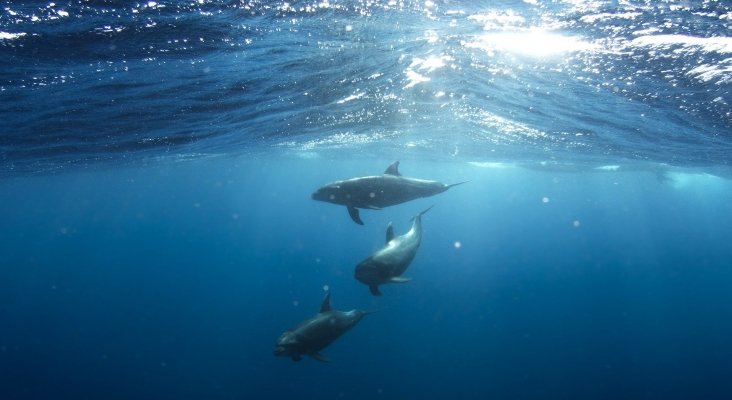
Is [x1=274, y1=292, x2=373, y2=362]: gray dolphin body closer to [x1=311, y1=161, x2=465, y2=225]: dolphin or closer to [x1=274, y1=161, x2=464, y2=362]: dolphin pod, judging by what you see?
[x1=274, y1=161, x2=464, y2=362]: dolphin pod

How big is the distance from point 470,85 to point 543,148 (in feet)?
55.5

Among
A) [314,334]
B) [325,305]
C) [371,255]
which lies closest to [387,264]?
[371,255]

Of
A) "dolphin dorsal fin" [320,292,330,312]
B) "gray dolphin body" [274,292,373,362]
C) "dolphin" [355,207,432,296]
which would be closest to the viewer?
"dolphin" [355,207,432,296]

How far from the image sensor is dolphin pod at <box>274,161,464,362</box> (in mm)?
7324

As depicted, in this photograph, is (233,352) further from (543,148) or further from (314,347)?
(314,347)

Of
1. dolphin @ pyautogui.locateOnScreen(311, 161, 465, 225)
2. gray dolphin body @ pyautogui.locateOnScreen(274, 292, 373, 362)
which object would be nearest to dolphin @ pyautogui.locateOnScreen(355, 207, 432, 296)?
dolphin @ pyautogui.locateOnScreen(311, 161, 465, 225)

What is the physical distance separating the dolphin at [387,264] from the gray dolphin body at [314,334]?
1.37m

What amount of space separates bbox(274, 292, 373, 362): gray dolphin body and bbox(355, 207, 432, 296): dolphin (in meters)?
1.37

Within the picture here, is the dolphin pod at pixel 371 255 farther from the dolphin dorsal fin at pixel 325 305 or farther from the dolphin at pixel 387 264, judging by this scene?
the dolphin dorsal fin at pixel 325 305

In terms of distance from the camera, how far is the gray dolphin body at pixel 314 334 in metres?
8.16

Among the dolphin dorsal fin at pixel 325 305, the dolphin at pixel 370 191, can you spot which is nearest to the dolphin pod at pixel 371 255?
the dolphin at pixel 370 191

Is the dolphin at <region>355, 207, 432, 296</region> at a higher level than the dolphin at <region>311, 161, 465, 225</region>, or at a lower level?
lower

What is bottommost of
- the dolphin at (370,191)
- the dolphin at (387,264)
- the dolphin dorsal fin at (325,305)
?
the dolphin dorsal fin at (325,305)

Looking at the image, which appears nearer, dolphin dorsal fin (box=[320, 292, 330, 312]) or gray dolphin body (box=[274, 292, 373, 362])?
gray dolphin body (box=[274, 292, 373, 362])
